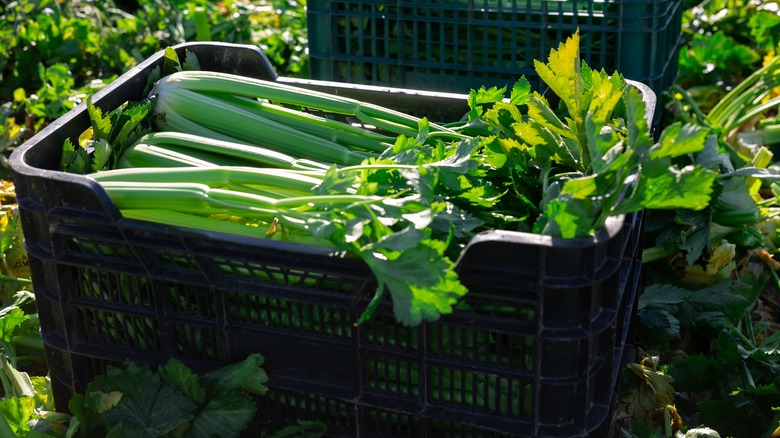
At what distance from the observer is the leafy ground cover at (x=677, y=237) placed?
99.7 inches

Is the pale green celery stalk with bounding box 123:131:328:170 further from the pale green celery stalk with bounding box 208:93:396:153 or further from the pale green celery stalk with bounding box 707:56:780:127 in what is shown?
the pale green celery stalk with bounding box 707:56:780:127

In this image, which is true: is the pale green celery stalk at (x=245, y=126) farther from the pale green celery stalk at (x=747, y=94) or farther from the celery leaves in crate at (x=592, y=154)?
the pale green celery stalk at (x=747, y=94)

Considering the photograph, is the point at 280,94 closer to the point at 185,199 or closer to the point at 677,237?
the point at 185,199

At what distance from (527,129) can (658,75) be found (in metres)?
1.31

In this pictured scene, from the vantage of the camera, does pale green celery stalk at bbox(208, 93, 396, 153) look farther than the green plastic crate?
No

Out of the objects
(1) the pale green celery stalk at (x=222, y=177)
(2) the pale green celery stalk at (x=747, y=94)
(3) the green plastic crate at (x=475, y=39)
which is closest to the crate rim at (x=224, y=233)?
(1) the pale green celery stalk at (x=222, y=177)

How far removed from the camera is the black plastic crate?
1.94m

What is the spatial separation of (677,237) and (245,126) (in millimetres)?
1335

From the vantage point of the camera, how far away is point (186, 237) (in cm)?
208

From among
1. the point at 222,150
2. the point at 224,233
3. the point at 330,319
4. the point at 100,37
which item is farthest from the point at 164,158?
the point at 100,37

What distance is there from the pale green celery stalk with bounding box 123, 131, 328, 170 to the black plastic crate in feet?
0.81

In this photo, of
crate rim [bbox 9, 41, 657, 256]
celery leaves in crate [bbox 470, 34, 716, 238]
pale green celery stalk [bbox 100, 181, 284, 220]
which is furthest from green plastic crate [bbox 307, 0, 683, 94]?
pale green celery stalk [bbox 100, 181, 284, 220]

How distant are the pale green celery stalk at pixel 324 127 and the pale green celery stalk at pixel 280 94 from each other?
0.03 metres

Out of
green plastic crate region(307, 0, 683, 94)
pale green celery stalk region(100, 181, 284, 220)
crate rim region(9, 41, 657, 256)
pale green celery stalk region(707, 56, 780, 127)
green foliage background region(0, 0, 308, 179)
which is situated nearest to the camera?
crate rim region(9, 41, 657, 256)
